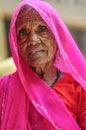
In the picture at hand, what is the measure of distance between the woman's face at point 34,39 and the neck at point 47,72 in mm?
57

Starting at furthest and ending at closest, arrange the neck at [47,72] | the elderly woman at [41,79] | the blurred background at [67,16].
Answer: the blurred background at [67,16] < the neck at [47,72] < the elderly woman at [41,79]

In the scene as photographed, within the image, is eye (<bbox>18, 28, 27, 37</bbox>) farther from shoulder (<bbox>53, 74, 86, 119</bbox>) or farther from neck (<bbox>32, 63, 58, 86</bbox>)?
shoulder (<bbox>53, 74, 86, 119</bbox>)

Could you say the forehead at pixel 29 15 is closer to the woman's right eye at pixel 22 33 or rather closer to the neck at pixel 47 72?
the woman's right eye at pixel 22 33

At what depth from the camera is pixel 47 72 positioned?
6.38ft

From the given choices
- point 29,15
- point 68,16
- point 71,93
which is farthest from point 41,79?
point 68,16

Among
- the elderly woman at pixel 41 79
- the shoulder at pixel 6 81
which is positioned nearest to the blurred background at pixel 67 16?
the shoulder at pixel 6 81

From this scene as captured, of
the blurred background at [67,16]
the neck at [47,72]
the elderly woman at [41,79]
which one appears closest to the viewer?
the elderly woman at [41,79]

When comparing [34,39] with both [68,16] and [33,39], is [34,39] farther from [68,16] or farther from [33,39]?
[68,16]

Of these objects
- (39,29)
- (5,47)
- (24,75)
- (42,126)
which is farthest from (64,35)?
(5,47)

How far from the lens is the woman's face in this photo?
182 centimetres

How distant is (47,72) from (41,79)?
0.06 meters

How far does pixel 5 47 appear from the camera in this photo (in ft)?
19.6

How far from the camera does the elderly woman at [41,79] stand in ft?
5.91

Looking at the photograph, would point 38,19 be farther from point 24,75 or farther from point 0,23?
point 0,23
